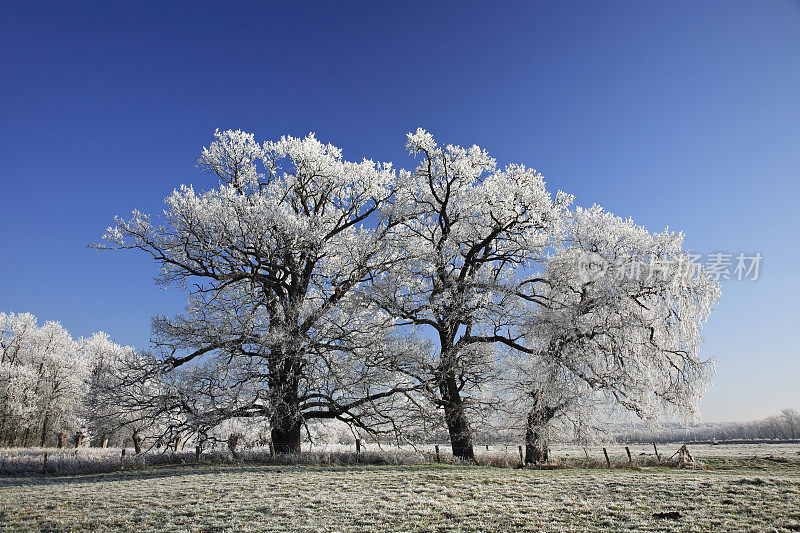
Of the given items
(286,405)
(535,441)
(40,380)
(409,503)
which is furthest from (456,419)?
(40,380)

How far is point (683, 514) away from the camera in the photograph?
24.9 feet

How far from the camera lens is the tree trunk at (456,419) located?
17750 mm

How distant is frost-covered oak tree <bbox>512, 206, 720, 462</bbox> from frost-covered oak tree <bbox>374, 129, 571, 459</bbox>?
2.07m

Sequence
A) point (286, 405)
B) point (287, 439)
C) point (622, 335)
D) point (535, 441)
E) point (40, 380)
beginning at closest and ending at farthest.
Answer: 1. point (622, 335)
2. point (286, 405)
3. point (535, 441)
4. point (287, 439)
5. point (40, 380)

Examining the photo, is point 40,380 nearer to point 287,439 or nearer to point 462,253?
point 287,439

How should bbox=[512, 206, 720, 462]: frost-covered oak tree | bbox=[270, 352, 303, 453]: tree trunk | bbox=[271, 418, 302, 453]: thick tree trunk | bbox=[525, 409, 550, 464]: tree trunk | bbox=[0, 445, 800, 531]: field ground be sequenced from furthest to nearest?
bbox=[271, 418, 302, 453]: thick tree trunk
bbox=[525, 409, 550, 464]: tree trunk
bbox=[270, 352, 303, 453]: tree trunk
bbox=[512, 206, 720, 462]: frost-covered oak tree
bbox=[0, 445, 800, 531]: field ground

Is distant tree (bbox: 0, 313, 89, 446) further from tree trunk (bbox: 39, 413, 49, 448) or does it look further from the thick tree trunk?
the thick tree trunk

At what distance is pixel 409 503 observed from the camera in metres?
8.74

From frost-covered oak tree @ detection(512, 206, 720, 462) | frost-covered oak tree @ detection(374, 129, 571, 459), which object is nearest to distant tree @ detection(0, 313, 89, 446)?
frost-covered oak tree @ detection(374, 129, 571, 459)

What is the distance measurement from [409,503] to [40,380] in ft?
146

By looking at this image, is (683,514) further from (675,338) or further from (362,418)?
(362,418)

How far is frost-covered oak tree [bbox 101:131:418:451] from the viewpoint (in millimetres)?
16844

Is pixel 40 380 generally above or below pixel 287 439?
above

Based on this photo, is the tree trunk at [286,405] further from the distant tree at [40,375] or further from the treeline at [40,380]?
the distant tree at [40,375]
